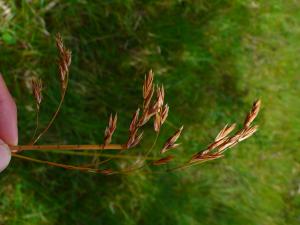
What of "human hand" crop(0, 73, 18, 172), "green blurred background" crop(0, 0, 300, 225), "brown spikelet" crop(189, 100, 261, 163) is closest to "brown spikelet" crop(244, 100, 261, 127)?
"brown spikelet" crop(189, 100, 261, 163)

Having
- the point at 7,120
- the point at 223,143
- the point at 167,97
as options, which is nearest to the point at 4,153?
the point at 7,120

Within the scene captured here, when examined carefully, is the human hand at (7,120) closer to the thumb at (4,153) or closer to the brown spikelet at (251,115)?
the thumb at (4,153)

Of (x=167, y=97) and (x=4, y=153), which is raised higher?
(x=4, y=153)

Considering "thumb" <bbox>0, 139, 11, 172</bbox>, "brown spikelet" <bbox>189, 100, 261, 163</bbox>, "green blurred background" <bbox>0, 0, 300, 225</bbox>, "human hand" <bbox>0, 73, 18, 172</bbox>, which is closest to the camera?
"brown spikelet" <bbox>189, 100, 261, 163</bbox>

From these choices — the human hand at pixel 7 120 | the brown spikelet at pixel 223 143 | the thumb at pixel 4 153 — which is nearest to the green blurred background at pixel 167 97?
the human hand at pixel 7 120

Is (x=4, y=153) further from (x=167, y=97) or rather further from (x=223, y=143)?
(x=167, y=97)

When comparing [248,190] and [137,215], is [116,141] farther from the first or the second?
[248,190]

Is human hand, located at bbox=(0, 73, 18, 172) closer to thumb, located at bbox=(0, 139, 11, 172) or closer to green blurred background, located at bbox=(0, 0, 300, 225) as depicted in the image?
thumb, located at bbox=(0, 139, 11, 172)

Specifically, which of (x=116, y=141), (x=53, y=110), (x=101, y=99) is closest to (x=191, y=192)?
(x=116, y=141)
